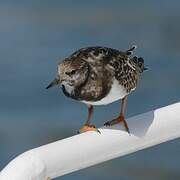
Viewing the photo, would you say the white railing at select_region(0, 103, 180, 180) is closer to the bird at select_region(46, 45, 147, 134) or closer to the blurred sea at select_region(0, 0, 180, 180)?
the bird at select_region(46, 45, 147, 134)

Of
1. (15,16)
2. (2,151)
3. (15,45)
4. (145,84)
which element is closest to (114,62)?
(2,151)

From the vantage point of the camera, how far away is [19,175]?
1841mm

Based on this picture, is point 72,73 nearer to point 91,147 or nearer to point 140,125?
point 140,125

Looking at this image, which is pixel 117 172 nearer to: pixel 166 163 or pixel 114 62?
pixel 166 163

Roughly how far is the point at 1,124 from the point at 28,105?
0.88ft

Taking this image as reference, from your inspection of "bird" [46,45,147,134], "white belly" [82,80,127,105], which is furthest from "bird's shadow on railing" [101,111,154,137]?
"white belly" [82,80,127,105]

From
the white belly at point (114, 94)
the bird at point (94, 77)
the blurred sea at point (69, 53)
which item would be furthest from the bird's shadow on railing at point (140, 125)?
the blurred sea at point (69, 53)

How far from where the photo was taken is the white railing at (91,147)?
189 cm

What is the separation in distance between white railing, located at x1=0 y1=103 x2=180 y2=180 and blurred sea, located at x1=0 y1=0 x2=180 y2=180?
143 inches

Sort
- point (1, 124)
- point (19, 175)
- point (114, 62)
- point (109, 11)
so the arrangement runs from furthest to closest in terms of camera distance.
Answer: point (109, 11), point (1, 124), point (114, 62), point (19, 175)

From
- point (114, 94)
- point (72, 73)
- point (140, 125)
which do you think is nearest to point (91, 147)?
point (140, 125)

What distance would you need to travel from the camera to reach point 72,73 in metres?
2.89

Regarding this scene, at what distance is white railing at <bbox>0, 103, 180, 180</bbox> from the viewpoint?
189 centimetres

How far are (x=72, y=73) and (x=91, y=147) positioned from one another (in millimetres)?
878
